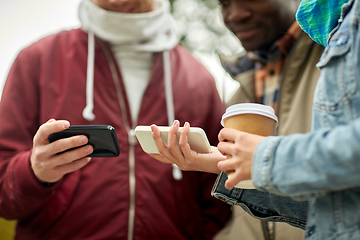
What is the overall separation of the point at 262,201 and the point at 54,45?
1322 mm

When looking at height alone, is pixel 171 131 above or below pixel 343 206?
above

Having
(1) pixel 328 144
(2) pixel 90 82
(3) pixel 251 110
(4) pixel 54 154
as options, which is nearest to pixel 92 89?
(2) pixel 90 82

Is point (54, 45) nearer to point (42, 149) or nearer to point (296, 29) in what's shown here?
point (42, 149)

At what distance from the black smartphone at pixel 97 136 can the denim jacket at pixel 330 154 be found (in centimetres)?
56

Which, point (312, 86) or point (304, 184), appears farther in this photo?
point (312, 86)

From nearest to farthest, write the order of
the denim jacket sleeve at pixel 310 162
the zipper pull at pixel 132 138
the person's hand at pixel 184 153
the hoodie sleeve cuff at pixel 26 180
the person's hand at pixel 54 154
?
the denim jacket sleeve at pixel 310 162 < the person's hand at pixel 184 153 < the person's hand at pixel 54 154 < the hoodie sleeve cuff at pixel 26 180 < the zipper pull at pixel 132 138

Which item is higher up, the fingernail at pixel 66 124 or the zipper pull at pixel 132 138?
the fingernail at pixel 66 124

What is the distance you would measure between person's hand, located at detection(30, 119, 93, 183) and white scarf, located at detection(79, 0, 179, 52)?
751 mm

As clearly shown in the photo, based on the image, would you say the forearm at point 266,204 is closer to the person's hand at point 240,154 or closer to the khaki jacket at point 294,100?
the person's hand at point 240,154

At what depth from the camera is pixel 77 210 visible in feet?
4.82

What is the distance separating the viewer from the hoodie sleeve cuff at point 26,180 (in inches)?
51.2

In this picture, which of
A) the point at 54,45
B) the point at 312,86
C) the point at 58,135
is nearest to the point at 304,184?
the point at 58,135

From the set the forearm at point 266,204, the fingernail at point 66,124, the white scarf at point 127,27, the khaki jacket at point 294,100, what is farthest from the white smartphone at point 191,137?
the white scarf at point 127,27

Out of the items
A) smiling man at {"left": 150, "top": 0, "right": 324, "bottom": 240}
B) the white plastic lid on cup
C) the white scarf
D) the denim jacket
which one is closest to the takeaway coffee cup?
the white plastic lid on cup
